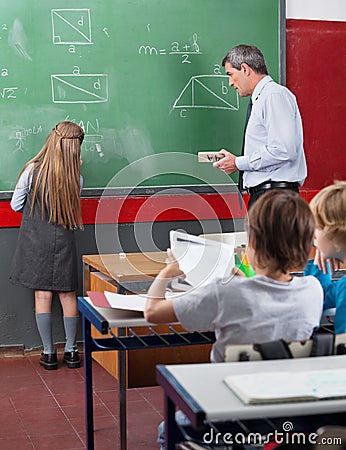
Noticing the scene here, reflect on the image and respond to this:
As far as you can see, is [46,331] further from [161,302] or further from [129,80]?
[161,302]

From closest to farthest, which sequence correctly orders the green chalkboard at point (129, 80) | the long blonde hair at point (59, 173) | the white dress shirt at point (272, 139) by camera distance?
the white dress shirt at point (272, 139)
the long blonde hair at point (59, 173)
the green chalkboard at point (129, 80)

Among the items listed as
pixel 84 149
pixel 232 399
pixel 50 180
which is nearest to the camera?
pixel 232 399

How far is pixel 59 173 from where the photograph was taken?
4477 millimetres

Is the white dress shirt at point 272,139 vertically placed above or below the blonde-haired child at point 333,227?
above

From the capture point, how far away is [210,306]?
6.56 ft

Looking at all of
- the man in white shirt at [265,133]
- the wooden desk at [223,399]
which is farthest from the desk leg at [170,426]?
the man in white shirt at [265,133]

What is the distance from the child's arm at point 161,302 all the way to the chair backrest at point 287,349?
258 mm

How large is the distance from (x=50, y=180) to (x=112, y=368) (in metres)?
1.23

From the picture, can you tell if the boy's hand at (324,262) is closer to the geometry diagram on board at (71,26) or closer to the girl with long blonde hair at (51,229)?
the girl with long blonde hair at (51,229)

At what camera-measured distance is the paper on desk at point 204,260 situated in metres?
2.40

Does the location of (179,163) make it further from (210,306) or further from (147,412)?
(210,306)

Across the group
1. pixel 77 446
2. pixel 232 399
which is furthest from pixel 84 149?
pixel 232 399

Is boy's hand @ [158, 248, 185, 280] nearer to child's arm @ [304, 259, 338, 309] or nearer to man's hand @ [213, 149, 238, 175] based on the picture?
child's arm @ [304, 259, 338, 309]

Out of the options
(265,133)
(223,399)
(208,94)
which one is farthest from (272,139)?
(223,399)
